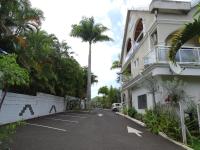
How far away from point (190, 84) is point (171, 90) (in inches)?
169

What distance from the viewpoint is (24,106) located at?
60.7 ft

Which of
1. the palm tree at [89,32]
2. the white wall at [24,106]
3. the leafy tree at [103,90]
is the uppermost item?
the palm tree at [89,32]

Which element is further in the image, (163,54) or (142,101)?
(142,101)

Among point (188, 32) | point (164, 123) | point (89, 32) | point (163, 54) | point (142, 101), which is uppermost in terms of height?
point (89, 32)

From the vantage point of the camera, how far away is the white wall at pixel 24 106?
51.6 feet

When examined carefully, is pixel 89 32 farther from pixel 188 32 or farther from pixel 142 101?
pixel 188 32

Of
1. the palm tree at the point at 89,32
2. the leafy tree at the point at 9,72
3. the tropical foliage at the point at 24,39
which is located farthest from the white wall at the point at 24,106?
the palm tree at the point at 89,32

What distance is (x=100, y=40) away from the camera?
4397 centimetres

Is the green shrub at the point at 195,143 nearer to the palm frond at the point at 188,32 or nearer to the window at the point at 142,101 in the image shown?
the palm frond at the point at 188,32

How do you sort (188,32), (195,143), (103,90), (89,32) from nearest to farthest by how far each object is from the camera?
(188,32), (195,143), (89,32), (103,90)

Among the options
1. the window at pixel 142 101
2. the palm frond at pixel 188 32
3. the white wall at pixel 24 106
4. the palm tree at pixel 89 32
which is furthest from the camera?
the palm tree at pixel 89 32

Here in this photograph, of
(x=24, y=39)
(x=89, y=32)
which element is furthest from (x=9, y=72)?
(x=89, y=32)

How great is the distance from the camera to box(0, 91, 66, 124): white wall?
15.7 meters

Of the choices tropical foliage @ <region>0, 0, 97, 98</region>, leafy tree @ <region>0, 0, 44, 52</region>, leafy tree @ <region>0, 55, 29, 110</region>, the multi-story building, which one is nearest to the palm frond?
leafy tree @ <region>0, 55, 29, 110</region>
